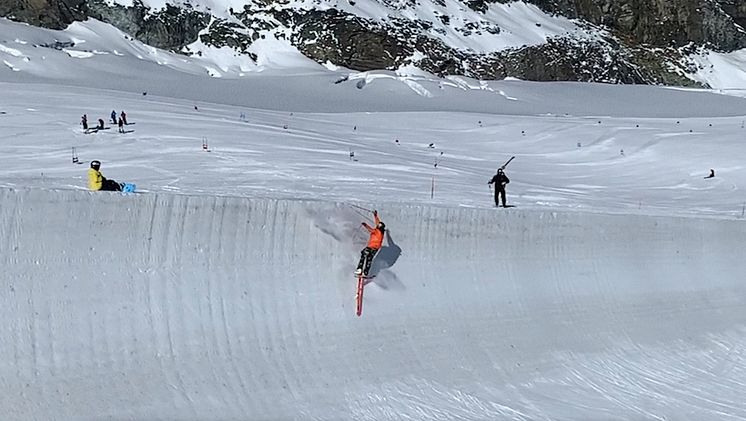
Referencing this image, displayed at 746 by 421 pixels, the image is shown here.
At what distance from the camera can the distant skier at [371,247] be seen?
1155 cm

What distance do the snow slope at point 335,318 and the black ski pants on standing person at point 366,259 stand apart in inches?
8.9

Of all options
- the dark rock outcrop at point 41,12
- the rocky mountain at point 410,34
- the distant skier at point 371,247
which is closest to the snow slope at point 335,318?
the distant skier at point 371,247

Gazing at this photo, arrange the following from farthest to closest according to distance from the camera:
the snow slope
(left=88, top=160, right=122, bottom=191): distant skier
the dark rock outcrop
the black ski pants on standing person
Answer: the dark rock outcrop, (left=88, top=160, right=122, bottom=191): distant skier, the black ski pants on standing person, the snow slope

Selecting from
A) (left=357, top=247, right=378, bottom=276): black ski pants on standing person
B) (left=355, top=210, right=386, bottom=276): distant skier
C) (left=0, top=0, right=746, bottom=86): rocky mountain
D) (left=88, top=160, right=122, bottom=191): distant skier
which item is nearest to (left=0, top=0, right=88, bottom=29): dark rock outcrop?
(left=0, top=0, right=746, bottom=86): rocky mountain

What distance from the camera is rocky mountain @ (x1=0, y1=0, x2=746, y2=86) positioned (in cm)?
7606

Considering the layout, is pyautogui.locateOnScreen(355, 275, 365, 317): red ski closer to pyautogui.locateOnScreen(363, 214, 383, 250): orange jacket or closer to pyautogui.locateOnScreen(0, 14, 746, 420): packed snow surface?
pyautogui.locateOnScreen(0, 14, 746, 420): packed snow surface

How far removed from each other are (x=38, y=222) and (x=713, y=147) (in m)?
30.6

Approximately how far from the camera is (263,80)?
216 feet

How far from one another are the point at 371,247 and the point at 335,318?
46.7 inches

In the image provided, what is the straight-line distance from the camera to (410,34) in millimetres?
79562

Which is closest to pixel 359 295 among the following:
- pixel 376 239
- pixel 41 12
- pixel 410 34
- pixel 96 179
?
pixel 376 239

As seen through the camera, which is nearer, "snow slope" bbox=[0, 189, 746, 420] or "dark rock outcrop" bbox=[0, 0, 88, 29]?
"snow slope" bbox=[0, 189, 746, 420]

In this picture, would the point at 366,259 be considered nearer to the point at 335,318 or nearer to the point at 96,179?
the point at 335,318

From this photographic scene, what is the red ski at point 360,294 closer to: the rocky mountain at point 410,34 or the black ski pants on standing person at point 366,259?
the black ski pants on standing person at point 366,259
